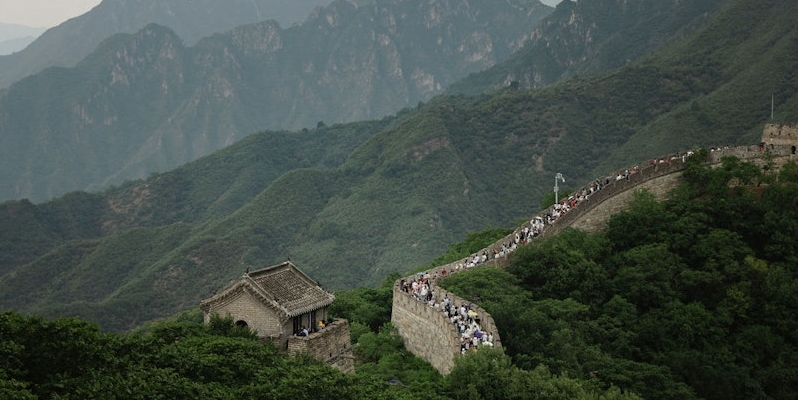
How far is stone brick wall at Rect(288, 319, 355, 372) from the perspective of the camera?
3381cm

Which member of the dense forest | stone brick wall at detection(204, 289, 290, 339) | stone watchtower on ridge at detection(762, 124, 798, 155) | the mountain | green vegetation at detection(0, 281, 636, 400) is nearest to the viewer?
green vegetation at detection(0, 281, 636, 400)

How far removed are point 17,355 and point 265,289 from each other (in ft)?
35.6

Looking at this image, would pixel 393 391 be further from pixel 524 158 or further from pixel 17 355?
pixel 524 158

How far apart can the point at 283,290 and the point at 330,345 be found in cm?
278

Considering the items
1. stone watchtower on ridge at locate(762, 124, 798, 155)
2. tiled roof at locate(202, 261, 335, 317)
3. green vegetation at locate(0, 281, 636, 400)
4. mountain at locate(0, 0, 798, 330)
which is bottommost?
green vegetation at locate(0, 281, 636, 400)

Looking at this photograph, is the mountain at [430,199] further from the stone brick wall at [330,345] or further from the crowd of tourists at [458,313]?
the stone brick wall at [330,345]

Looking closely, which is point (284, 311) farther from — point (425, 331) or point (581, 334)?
point (581, 334)

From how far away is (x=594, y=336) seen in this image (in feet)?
145

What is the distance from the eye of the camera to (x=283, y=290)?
35.1 meters

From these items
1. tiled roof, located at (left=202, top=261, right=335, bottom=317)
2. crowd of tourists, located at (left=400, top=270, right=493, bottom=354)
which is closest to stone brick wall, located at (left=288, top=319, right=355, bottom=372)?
tiled roof, located at (left=202, top=261, right=335, bottom=317)

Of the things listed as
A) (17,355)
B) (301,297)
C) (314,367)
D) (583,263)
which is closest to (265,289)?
(301,297)

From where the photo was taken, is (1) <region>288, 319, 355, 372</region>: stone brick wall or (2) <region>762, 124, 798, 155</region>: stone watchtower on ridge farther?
(2) <region>762, 124, 798, 155</region>: stone watchtower on ridge

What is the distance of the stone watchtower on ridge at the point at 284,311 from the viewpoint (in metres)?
34.0

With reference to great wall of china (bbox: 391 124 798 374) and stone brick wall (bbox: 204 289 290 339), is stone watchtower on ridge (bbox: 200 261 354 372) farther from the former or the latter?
great wall of china (bbox: 391 124 798 374)
